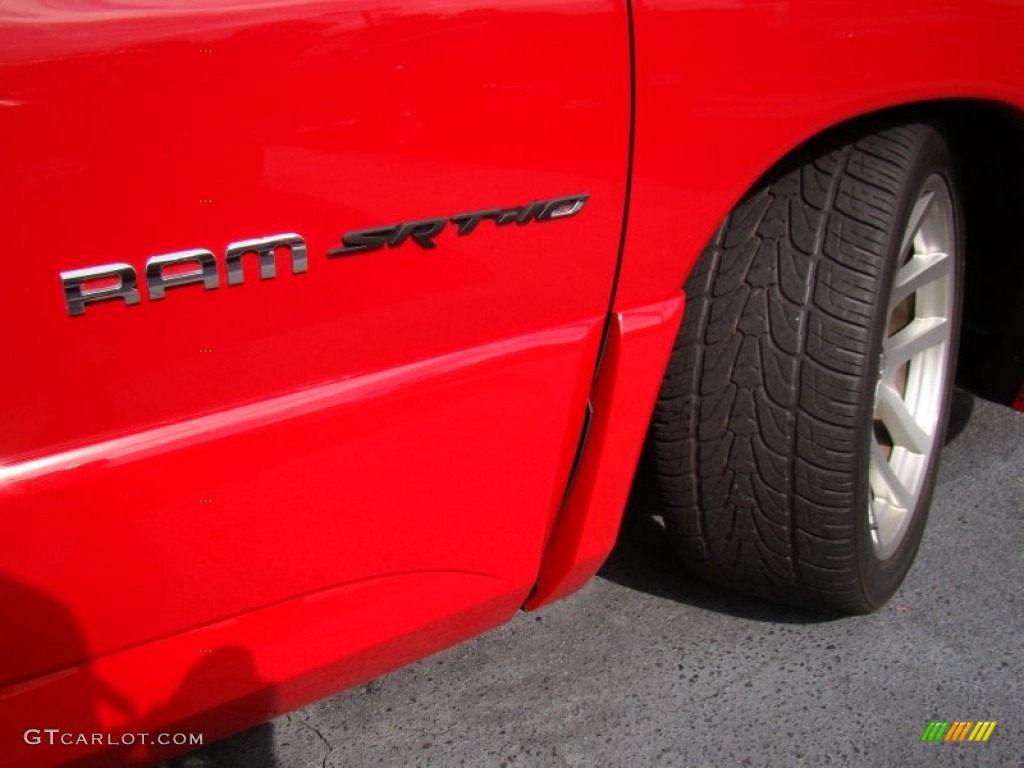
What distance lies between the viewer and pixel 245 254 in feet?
3.90

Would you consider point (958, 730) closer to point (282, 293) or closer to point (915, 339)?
point (915, 339)

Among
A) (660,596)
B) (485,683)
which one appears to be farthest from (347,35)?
(660,596)

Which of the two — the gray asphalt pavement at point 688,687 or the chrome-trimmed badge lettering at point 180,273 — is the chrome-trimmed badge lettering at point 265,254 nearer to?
the chrome-trimmed badge lettering at point 180,273

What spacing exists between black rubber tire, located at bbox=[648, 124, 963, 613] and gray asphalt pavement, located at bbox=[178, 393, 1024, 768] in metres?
0.28

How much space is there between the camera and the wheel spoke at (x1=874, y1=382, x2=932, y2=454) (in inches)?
87.3

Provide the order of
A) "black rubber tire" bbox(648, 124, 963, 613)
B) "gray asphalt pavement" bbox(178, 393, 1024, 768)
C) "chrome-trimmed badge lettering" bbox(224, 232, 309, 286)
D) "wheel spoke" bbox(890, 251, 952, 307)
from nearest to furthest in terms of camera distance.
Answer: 1. "chrome-trimmed badge lettering" bbox(224, 232, 309, 286)
2. "black rubber tire" bbox(648, 124, 963, 613)
3. "gray asphalt pavement" bbox(178, 393, 1024, 768)
4. "wheel spoke" bbox(890, 251, 952, 307)

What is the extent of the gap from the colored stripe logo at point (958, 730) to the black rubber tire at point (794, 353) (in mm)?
336

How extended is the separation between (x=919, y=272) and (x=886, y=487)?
0.44 m

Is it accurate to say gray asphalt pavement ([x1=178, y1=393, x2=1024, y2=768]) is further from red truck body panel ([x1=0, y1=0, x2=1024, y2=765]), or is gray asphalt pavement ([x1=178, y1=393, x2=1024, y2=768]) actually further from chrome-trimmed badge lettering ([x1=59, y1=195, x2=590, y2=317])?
chrome-trimmed badge lettering ([x1=59, y1=195, x2=590, y2=317])

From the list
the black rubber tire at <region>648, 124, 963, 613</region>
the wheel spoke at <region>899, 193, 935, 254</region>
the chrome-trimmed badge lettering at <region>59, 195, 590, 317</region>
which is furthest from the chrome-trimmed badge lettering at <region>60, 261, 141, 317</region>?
the wheel spoke at <region>899, 193, 935, 254</region>

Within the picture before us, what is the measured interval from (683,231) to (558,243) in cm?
22

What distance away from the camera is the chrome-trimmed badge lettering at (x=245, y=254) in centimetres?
111

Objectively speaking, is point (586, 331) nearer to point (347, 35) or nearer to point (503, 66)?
point (503, 66)

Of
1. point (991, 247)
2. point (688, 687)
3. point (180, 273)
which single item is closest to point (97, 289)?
point (180, 273)
